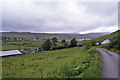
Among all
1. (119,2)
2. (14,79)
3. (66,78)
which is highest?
(119,2)

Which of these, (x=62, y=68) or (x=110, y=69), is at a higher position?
(x=110, y=69)

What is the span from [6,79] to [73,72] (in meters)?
9.92

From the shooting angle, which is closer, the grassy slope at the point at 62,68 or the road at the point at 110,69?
the road at the point at 110,69

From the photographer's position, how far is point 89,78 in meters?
5.91

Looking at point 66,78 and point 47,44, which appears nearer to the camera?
point 66,78

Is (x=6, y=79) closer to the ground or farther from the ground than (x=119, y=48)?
closer to the ground

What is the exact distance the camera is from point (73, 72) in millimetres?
7102

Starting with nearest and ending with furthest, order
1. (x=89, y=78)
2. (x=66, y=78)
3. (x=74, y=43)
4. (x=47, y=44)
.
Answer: (x=89, y=78), (x=66, y=78), (x=47, y=44), (x=74, y=43)

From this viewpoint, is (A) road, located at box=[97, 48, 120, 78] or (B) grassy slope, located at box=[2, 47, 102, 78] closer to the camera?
(A) road, located at box=[97, 48, 120, 78]

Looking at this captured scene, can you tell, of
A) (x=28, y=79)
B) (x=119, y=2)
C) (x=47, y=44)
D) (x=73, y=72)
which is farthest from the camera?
(x=47, y=44)

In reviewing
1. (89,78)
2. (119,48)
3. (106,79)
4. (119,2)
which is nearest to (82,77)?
(89,78)

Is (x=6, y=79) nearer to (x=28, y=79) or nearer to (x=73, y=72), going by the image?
(x=28, y=79)

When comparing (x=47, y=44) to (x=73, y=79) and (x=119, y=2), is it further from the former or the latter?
(x=73, y=79)

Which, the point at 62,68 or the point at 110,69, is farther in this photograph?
the point at 62,68
